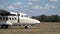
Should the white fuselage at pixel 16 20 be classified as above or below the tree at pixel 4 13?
below

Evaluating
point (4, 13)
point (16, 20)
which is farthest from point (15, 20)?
point (4, 13)

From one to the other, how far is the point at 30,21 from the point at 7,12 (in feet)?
14.4

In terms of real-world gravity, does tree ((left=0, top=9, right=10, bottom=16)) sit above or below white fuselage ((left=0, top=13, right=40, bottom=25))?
above

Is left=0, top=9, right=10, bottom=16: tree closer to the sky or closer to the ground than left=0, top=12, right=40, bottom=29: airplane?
closer to the sky

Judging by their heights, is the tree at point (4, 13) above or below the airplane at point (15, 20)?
above

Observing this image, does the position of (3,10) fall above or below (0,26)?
above

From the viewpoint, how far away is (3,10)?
43625mm

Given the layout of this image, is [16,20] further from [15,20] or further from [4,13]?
[4,13]

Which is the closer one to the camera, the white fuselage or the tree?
the white fuselage

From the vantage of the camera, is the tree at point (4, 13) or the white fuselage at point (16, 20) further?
the tree at point (4, 13)

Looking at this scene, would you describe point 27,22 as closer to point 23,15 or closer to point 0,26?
point 23,15

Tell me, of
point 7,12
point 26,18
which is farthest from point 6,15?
point 26,18

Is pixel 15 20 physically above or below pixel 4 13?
below

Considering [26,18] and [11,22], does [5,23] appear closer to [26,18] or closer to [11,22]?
[11,22]
